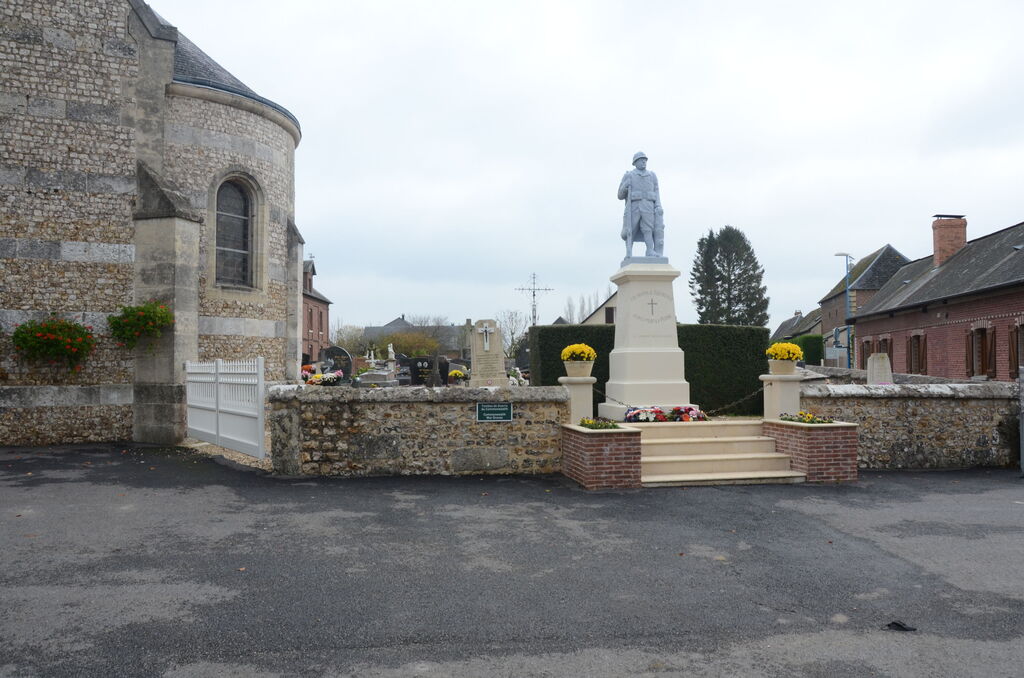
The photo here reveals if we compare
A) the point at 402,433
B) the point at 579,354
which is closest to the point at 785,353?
the point at 579,354

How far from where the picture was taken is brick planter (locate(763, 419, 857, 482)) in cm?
886

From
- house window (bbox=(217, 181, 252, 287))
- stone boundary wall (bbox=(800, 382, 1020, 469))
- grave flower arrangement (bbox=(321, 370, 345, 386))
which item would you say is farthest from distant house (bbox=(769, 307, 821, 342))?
grave flower arrangement (bbox=(321, 370, 345, 386))

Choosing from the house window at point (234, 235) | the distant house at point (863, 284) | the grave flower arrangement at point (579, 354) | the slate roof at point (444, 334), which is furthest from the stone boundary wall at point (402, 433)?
the slate roof at point (444, 334)

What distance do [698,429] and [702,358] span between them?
19.1ft

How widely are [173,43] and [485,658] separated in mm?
13628

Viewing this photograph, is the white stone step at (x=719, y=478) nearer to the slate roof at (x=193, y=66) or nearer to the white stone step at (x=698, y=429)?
the white stone step at (x=698, y=429)

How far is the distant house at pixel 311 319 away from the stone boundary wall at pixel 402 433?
35925 millimetres

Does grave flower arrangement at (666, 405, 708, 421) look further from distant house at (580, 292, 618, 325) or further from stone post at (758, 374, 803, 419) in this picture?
distant house at (580, 292, 618, 325)

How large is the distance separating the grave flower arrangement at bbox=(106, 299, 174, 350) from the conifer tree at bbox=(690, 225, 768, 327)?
165 ft

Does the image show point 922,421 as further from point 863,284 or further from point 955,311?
point 863,284

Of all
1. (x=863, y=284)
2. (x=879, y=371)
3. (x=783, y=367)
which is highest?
(x=863, y=284)

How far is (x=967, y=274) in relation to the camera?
25.5m

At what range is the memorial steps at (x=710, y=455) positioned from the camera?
28.9 feet

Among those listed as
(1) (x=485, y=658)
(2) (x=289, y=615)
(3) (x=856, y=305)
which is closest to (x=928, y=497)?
(1) (x=485, y=658)
